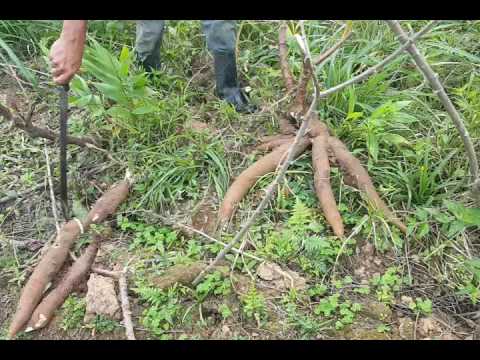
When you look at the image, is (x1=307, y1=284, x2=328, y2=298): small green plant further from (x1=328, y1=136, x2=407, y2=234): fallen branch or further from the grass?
(x1=328, y1=136, x2=407, y2=234): fallen branch

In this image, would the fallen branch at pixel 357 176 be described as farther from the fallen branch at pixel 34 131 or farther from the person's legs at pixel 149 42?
the fallen branch at pixel 34 131

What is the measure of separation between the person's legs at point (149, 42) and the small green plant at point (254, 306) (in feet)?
4.34

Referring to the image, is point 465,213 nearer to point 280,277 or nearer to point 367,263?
point 367,263

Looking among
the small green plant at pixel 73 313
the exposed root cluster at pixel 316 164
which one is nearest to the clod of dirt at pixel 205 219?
the exposed root cluster at pixel 316 164

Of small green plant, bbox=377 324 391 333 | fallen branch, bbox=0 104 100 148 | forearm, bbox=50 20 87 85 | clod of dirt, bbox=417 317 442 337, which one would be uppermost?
forearm, bbox=50 20 87 85

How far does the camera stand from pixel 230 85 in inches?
98.3

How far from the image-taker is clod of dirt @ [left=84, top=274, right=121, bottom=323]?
1.76 m

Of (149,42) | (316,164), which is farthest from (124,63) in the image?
(316,164)

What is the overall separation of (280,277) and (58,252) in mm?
877

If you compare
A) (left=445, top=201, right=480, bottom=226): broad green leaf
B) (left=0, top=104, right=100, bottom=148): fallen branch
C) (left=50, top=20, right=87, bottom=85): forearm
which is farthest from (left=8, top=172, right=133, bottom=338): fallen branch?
(left=445, top=201, right=480, bottom=226): broad green leaf

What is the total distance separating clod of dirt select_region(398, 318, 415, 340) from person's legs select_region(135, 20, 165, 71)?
1.68m

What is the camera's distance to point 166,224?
81.0 inches

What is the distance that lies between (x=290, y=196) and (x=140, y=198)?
0.66 m
